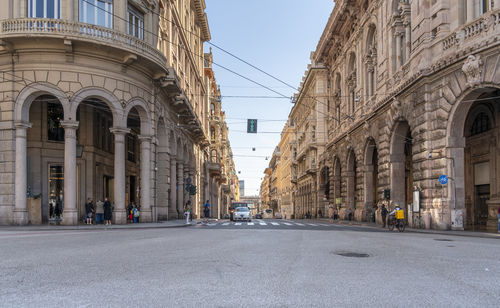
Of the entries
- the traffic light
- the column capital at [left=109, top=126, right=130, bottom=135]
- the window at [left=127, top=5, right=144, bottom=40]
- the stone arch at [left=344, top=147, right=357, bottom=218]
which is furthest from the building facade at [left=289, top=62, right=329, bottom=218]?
the column capital at [left=109, top=126, right=130, bottom=135]

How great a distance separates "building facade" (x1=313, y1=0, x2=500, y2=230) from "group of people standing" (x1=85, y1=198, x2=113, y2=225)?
678 inches

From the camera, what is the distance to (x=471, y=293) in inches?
240

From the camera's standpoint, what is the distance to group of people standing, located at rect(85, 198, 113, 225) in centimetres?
2539

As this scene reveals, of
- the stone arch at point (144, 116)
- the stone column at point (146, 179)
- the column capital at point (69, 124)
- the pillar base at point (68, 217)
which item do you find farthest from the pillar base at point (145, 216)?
the column capital at point (69, 124)

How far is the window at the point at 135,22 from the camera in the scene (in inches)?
1070

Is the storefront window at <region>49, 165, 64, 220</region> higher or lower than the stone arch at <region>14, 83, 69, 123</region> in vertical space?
lower

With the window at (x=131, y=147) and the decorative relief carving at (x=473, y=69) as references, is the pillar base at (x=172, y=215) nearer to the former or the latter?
the window at (x=131, y=147)

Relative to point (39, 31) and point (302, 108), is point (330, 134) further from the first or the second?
point (39, 31)

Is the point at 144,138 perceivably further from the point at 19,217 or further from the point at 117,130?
the point at 19,217

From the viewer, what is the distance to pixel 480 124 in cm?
2589

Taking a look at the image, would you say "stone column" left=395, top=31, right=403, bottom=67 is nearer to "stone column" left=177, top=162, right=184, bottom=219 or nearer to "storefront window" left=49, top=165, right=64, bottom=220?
"stone column" left=177, top=162, right=184, bottom=219

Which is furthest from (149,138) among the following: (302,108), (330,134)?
(302,108)

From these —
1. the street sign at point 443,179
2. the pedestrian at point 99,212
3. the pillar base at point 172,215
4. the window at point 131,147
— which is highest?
the window at point 131,147

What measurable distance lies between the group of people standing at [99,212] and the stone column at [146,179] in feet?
7.97
